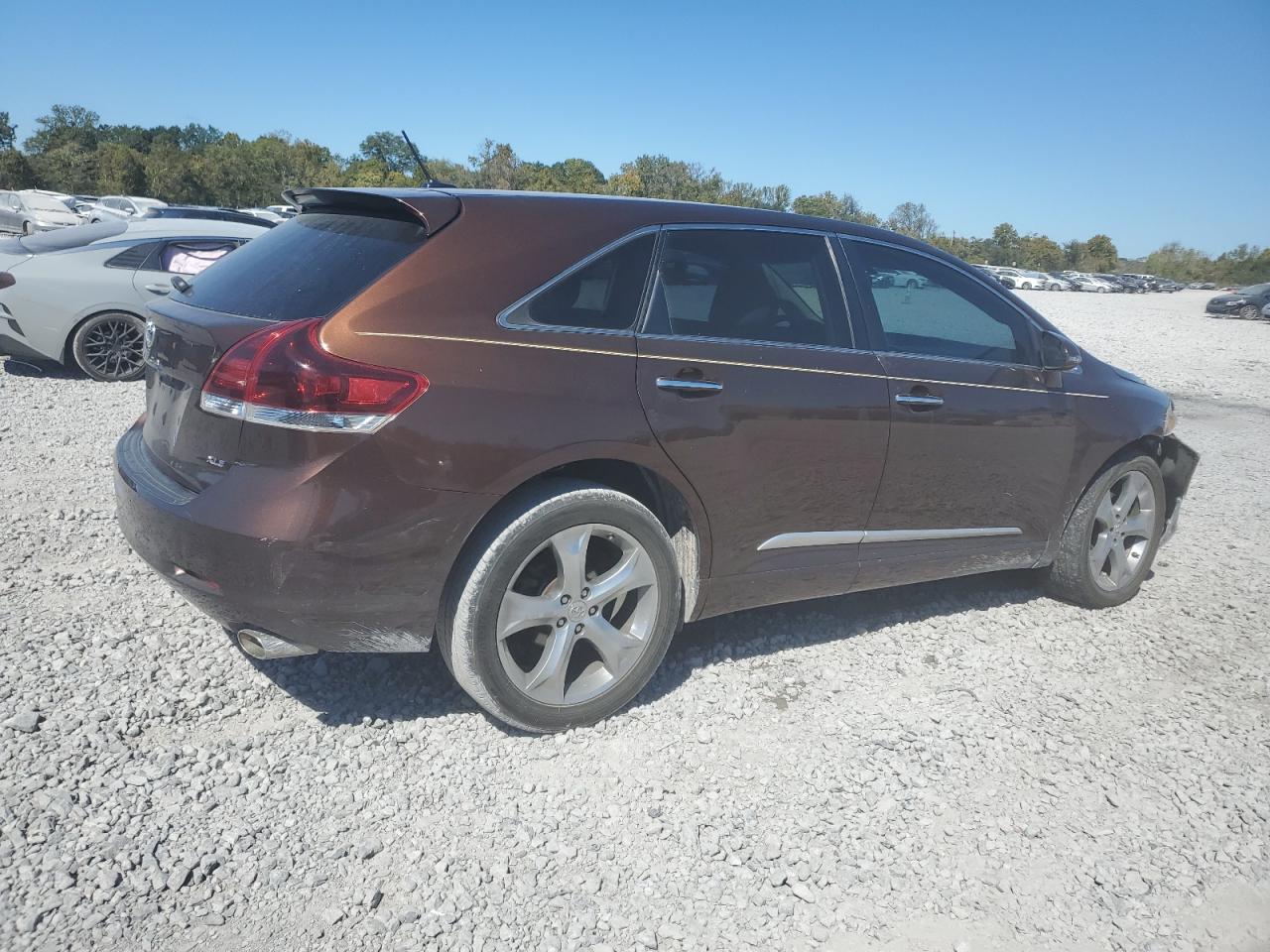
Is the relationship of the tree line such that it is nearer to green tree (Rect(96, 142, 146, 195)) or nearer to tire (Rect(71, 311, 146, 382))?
green tree (Rect(96, 142, 146, 195))

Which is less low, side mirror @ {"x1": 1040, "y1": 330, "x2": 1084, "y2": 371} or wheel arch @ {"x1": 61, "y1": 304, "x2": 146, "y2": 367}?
side mirror @ {"x1": 1040, "y1": 330, "x2": 1084, "y2": 371}

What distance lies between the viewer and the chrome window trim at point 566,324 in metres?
2.95

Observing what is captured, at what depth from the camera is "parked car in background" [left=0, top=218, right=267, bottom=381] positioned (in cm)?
834

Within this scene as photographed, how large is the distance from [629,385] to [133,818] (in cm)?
195

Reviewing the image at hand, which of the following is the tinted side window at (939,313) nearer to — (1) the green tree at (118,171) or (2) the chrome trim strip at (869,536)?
(2) the chrome trim strip at (869,536)

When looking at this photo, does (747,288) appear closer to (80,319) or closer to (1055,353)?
(1055,353)

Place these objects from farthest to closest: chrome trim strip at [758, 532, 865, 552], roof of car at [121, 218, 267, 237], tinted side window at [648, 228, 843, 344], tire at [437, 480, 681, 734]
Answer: roof of car at [121, 218, 267, 237], chrome trim strip at [758, 532, 865, 552], tinted side window at [648, 228, 843, 344], tire at [437, 480, 681, 734]

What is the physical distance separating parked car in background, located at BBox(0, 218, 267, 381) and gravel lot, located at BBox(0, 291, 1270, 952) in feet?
15.7

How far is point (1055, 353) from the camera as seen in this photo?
4301 millimetres

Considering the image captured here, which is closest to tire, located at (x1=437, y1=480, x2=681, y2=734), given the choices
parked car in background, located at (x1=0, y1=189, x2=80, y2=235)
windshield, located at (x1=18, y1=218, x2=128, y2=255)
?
windshield, located at (x1=18, y1=218, x2=128, y2=255)

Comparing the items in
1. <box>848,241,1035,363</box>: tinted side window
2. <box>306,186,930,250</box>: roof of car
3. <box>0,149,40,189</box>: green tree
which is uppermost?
<box>306,186,930,250</box>: roof of car

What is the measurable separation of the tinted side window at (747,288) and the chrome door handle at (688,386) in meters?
0.19

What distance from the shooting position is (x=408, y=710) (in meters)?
3.35

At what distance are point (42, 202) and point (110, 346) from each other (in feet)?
83.8
